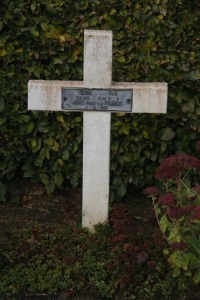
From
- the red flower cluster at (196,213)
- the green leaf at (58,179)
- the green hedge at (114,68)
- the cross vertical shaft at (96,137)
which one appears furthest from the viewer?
the green leaf at (58,179)

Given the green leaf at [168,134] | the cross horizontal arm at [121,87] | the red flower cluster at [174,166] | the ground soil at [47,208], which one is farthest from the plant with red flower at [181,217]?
the green leaf at [168,134]

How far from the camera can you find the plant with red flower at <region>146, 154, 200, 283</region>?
14.1 feet

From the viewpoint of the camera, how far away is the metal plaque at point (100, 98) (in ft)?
15.6

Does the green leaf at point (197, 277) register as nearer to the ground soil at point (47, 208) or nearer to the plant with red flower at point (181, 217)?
the plant with red flower at point (181, 217)

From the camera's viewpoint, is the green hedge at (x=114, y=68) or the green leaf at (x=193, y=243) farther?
the green hedge at (x=114, y=68)

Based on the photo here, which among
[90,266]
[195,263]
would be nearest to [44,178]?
[90,266]

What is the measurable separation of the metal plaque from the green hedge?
66 cm

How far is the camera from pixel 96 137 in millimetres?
4812

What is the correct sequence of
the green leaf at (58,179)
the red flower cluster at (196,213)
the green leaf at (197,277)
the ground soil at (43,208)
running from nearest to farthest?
1. the red flower cluster at (196,213)
2. the green leaf at (197,277)
3. the ground soil at (43,208)
4. the green leaf at (58,179)

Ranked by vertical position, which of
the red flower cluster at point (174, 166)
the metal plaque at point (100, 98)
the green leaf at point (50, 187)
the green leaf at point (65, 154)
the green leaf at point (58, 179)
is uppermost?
the metal plaque at point (100, 98)

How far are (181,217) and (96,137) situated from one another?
0.82 meters

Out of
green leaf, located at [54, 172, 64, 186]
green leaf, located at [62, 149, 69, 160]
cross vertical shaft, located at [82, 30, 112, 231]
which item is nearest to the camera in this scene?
cross vertical shaft, located at [82, 30, 112, 231]

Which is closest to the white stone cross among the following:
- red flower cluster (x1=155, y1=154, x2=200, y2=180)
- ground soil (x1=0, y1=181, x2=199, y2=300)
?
red flower cluster (x1=155, y1=154, x2=200, y2=180)

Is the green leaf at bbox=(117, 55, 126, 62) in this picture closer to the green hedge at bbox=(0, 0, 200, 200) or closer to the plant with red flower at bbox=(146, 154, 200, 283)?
the green hedge at bbox=(0, 0, 200, 200)
